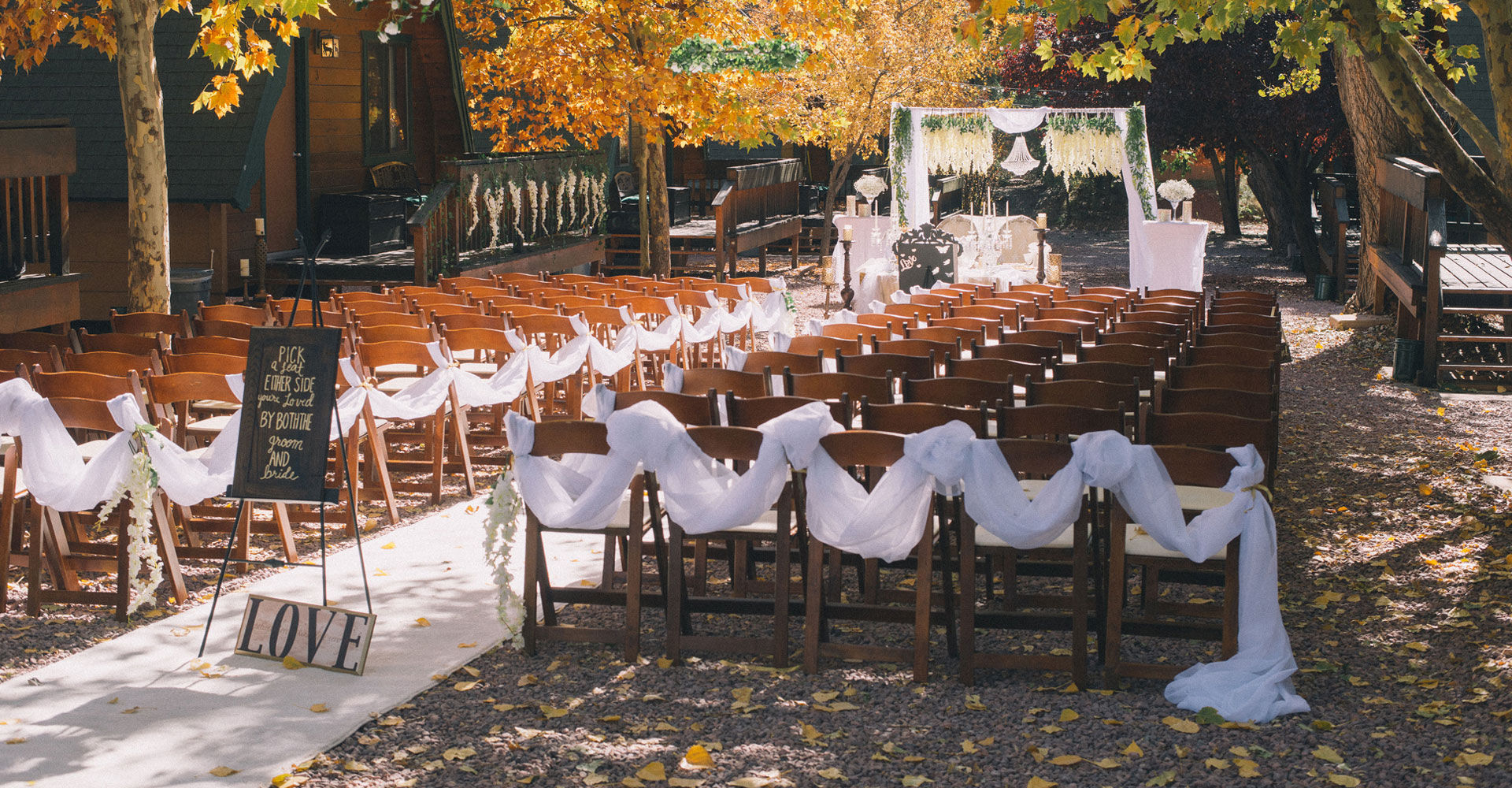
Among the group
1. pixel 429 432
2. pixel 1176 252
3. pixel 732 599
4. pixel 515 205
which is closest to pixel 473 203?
pixel 515 205

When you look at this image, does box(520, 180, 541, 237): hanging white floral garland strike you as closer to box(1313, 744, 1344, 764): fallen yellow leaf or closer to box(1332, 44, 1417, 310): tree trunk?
box(1332, 44, 1417, 310): tree trunk

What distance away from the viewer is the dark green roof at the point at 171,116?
1556 cm

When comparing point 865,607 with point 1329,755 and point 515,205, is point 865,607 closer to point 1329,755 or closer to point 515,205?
point 1329,755

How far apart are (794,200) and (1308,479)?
18839 millimetres

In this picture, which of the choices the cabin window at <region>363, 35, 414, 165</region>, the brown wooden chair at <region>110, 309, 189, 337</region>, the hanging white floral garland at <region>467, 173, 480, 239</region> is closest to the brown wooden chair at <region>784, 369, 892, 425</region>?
the brown wooden chair at <region>110, 309, 189, 337</region>

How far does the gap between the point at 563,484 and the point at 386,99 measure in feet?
50.3

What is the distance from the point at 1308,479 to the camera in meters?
9.61

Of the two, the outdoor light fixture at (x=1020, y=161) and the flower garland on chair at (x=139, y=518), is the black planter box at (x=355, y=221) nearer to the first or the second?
the outdoor light fixture at (x=1020, y=161)

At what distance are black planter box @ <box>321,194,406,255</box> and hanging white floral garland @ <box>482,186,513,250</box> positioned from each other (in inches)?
57.0

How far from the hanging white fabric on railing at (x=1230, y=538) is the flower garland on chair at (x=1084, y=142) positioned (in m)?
14.8

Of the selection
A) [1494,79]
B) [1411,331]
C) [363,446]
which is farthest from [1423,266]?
[363,446]

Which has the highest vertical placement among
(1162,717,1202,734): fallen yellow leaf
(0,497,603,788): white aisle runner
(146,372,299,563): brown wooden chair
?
(146,372,299,563): brown wooden chair

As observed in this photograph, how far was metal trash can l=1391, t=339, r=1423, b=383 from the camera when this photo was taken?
13891 millimetres

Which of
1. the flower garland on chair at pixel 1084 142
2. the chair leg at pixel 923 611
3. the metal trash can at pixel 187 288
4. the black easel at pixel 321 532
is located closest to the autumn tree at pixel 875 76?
the flower garland on chair at pixel 1084 142
